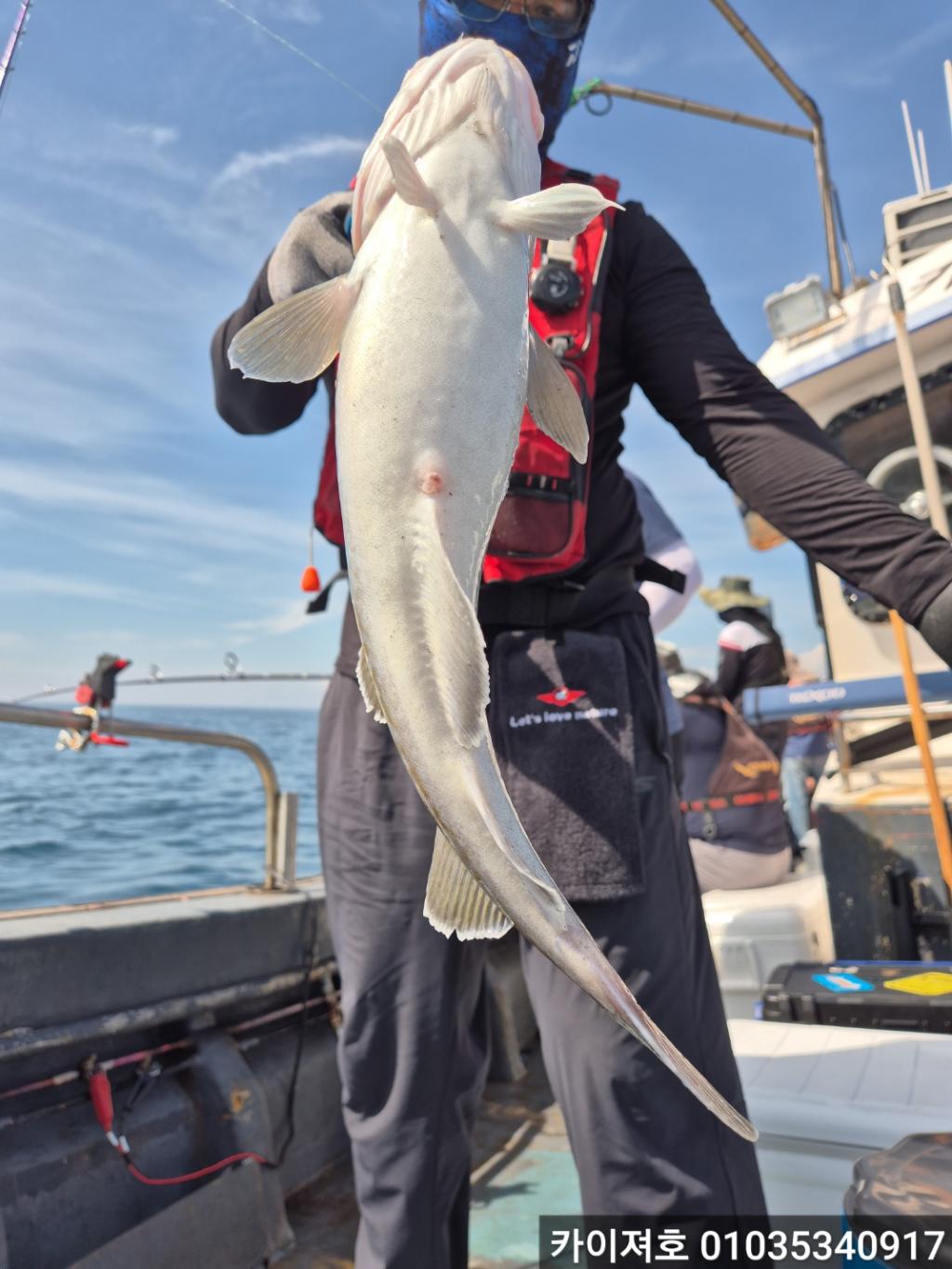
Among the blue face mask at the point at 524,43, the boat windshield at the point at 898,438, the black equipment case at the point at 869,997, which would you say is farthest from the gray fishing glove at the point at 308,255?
the boat windshield at the point at 898,438

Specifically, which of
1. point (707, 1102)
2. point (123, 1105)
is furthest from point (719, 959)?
point (707, 1102)

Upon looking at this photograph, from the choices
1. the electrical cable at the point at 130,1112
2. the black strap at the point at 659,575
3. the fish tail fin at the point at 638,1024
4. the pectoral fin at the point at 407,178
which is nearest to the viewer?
the fish tail fin at the point at 638,1024

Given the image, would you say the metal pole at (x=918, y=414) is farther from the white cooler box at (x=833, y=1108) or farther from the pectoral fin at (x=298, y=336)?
the pectoral fin at (x=298, y=336)

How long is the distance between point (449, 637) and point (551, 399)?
0.37 meters

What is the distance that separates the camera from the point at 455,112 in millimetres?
1058

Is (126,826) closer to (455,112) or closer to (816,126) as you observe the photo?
(816,126)

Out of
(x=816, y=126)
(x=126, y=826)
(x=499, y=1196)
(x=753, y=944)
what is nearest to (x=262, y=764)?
(x=499, y=1196)

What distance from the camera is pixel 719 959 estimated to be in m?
3.65

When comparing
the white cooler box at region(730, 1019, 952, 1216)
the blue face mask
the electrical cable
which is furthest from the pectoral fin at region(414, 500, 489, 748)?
the electrical cable

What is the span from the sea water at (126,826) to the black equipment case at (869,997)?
2.01 m

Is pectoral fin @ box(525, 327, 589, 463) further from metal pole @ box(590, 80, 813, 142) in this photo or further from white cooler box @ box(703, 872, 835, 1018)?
metal pole @ box(590, 80, 813, 142)

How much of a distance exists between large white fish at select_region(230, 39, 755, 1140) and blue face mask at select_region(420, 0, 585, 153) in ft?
2.65

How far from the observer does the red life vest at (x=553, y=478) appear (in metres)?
1.62

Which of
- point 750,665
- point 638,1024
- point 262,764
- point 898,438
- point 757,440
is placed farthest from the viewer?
point 750,665
